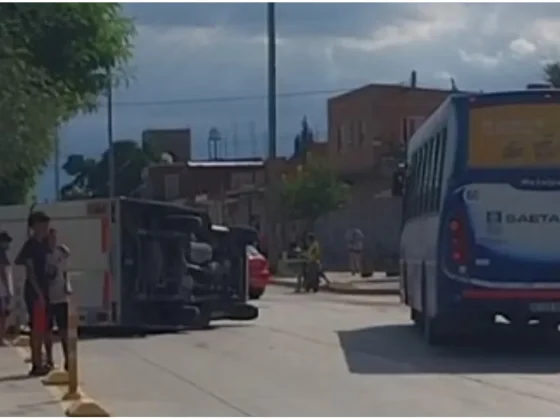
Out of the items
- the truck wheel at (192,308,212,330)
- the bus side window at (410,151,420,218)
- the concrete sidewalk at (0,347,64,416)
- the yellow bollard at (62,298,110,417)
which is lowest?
the truck wheel at (192,308,212,330)

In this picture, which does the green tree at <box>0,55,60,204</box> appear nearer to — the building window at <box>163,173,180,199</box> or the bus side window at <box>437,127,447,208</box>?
the bus side window at <box>437,127,447,208</box>

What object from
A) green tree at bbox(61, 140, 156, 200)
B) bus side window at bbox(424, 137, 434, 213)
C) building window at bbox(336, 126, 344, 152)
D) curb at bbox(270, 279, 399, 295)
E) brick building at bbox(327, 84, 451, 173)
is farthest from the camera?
green tree at bbox(61, 140, 156, 200)

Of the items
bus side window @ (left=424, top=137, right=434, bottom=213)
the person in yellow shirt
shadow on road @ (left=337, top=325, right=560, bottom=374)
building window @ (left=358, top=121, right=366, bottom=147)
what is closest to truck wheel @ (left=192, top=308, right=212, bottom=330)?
shadow on road @ (left=337, top=325, right=560, bottom=374)

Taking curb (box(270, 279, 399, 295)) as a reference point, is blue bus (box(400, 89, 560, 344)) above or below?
above

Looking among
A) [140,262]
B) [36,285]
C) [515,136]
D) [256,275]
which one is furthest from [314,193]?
[36,285]

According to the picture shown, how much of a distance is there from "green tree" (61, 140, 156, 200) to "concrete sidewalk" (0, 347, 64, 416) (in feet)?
252

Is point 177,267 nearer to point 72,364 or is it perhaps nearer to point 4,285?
point 4,285

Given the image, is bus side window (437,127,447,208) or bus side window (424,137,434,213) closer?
bus side window (437,127,447,208)

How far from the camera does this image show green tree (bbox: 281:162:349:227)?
215 feet

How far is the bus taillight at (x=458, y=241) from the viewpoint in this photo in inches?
821

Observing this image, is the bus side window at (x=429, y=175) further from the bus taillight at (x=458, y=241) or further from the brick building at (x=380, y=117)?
the brick building at (x=380, y=117)

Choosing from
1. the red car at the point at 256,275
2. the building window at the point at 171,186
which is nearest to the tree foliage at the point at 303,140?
the building window at the point at 171,186

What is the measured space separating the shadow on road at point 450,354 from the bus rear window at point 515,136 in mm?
2598

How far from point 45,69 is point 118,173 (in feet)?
251
